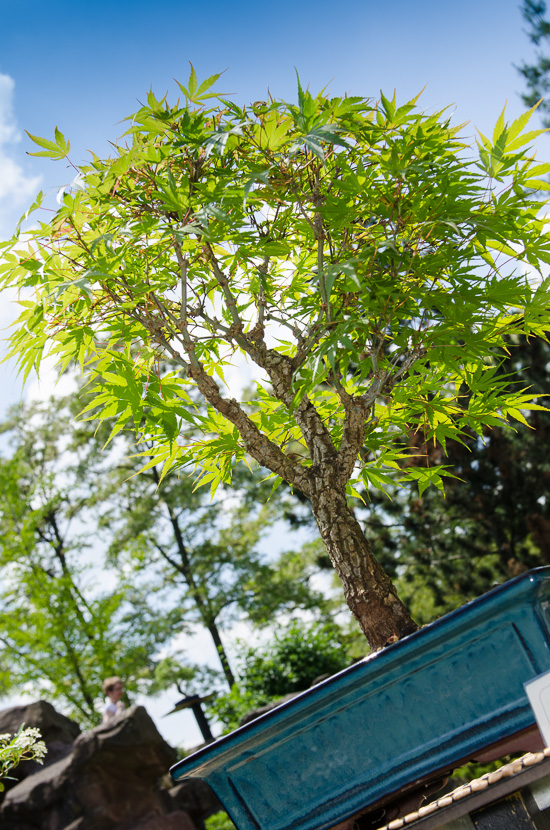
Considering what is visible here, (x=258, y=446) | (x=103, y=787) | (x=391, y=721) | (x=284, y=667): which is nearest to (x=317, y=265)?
(x=258, y=446)

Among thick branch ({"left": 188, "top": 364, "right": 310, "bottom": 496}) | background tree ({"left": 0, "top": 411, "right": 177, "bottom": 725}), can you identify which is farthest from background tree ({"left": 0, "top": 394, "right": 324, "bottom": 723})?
thick branch ({"left": 188, "top": 364, "right": 310, "bottom": 496})

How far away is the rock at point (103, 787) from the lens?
5.40 metres

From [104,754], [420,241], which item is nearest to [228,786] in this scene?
[420,241]

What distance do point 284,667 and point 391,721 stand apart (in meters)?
4.04

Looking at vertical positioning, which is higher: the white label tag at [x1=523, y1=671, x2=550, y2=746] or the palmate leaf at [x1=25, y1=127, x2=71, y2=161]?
the palmate leaf at [x1=25, y1=127, x2=71, y2=161]

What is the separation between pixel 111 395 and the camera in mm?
1732

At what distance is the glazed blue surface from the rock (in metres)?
4.51

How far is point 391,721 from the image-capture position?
4.47 feet

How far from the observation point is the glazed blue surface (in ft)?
4.29

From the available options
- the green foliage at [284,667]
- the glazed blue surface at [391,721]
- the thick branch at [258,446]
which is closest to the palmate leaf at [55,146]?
the thick branch at [258,446]

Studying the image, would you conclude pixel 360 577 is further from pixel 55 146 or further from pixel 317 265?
pixel 55 146

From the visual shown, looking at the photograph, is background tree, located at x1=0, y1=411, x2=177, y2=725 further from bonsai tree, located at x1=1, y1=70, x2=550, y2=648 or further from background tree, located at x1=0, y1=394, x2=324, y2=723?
bonsai tree, located at x1=1, y1=70, x2=550, y2=648

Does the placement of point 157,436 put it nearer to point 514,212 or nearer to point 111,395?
point 111,395

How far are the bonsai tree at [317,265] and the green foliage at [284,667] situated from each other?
3542 millimetres
